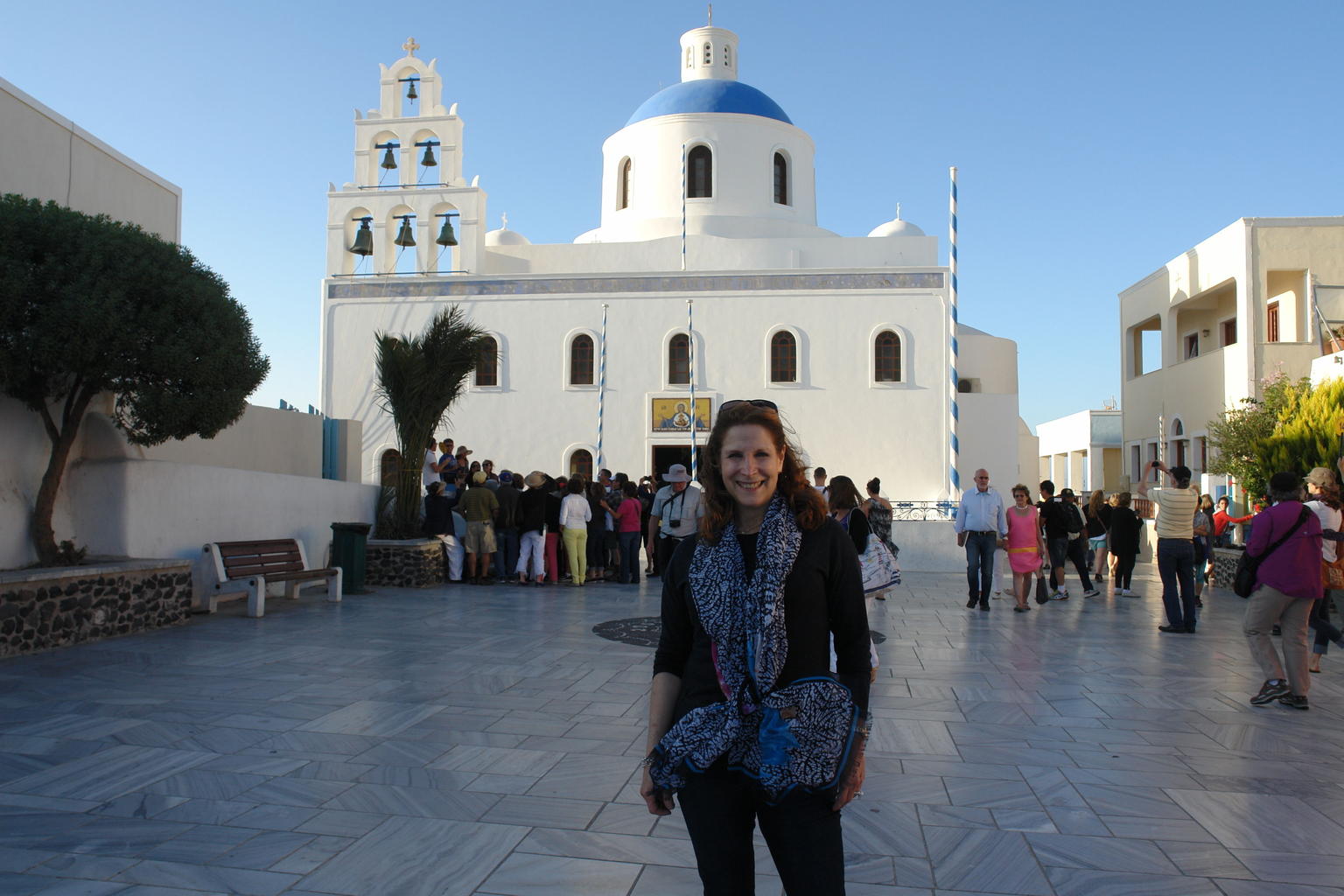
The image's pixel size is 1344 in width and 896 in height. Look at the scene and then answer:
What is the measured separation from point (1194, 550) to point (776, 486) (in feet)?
26.3

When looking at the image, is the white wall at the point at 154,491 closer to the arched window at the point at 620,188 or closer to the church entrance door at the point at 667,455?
the church entrance door at the point at 667,455

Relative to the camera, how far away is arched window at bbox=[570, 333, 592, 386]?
24344mm

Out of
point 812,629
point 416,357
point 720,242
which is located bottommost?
point 812,629

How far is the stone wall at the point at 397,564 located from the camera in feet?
39.6

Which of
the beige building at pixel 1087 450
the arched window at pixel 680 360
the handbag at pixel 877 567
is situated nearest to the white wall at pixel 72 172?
the handbag at pixel 877 567

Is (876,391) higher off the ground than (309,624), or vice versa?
(876,391)

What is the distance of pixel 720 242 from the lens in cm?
2633

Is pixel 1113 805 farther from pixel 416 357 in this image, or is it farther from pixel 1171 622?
pixel 416 357

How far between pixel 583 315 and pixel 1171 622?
17.3 m

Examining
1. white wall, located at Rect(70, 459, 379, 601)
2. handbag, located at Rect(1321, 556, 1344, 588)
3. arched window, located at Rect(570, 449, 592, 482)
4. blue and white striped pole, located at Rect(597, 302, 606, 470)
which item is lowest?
handbag, located at Rect(1321, 556, 1344, 588)

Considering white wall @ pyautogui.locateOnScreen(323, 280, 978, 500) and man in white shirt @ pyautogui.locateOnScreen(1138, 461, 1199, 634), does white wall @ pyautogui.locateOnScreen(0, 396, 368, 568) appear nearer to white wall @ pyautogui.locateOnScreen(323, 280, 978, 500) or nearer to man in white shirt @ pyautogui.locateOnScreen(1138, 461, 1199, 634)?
man in white shirt @ pyautogui.locateOnScreen(1138, 461, 1199, 634)

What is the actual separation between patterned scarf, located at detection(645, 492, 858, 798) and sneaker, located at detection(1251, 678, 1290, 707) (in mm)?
4976

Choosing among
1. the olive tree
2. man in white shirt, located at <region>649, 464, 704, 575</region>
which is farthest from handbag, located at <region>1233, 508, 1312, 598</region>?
the olive tree

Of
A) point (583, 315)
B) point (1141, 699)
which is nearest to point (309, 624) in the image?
point (1141, 699)
